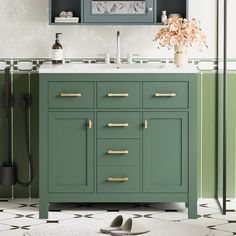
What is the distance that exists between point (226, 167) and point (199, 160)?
0.22 m

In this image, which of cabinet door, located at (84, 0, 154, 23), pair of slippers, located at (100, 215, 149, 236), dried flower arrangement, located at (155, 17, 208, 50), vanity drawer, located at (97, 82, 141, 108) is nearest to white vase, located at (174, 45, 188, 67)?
dried flower arrangement, located at (155, 17, 208, 50)

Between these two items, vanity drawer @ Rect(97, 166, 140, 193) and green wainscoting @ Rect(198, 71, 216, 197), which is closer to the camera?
vanity drawer @ Rect(97, 166, 140, 193)

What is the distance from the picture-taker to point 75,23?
20.2 feet

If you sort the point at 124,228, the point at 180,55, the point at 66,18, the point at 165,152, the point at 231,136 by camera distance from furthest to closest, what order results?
the point at 231,136, the point at 66,18, the point at 180,55, the point at 165,152, the point at 124,228

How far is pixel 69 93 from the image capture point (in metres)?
5.71

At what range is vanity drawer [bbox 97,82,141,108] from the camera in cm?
571

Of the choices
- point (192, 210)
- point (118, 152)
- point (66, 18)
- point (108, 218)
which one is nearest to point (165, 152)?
point (118, 152)

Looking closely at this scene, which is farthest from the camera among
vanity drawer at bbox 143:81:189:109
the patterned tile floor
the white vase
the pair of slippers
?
the white vase

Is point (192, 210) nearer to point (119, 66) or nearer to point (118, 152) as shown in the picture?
point (118, 152)

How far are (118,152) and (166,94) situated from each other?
520mm

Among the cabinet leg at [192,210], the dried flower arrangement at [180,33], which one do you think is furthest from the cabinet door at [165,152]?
the dried flower arrangement at [180,33]

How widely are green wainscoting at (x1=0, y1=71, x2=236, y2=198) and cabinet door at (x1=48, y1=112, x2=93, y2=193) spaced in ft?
2.12

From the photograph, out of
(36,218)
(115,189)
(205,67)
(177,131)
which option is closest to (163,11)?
(205,67)

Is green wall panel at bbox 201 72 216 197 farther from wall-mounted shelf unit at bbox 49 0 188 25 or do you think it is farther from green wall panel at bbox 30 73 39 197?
green wall panel at bbox 30 73 39 197
